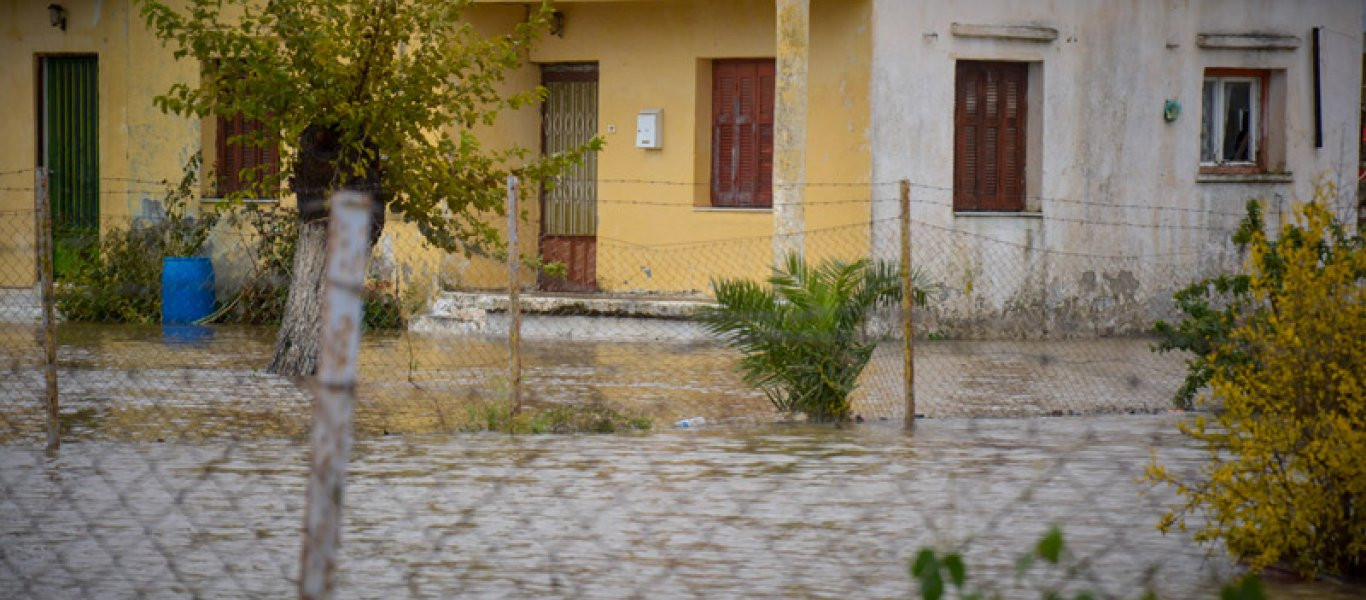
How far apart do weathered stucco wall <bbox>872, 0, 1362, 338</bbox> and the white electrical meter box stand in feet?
7.95

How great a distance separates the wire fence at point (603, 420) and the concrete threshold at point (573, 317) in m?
0.03

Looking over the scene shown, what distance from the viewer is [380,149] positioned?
44.6ft

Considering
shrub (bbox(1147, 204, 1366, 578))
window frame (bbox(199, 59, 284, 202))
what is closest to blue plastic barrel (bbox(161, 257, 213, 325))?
window frame (bbox(199, 59, 284, 202))

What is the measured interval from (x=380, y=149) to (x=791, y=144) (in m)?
4.84

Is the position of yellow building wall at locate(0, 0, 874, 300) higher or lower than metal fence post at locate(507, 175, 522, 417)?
higher

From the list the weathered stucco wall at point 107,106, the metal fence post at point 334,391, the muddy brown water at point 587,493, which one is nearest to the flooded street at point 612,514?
the muddy brown water at point 587,493

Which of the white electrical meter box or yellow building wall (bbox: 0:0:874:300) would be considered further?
the white electrical meter box

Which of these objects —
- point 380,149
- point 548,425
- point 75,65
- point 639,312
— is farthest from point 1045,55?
point 75,65

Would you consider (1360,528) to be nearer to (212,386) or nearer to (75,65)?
(212,386)

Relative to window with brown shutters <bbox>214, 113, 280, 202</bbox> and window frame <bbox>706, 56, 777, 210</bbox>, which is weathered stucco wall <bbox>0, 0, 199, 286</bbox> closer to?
window with brown shutters <bbox>214, 113, 280, 202</bbox>

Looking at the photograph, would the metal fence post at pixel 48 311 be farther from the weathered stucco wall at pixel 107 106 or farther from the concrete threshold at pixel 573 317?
the weathered stucco wall at pixel 107 106

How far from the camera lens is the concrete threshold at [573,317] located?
17.7 meters

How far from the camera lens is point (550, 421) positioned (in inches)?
431

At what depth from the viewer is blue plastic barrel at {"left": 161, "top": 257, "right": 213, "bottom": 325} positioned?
19.1 meters
